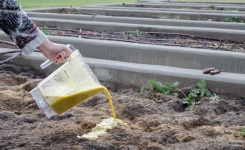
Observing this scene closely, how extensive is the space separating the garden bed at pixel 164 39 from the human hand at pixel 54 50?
13.0 ft

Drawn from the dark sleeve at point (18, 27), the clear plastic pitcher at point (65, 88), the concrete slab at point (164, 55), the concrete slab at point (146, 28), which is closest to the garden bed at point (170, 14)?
the concrete slab at point (146, 28)

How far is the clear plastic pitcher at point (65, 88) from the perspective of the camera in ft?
11.7

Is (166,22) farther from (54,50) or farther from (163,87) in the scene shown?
(54,50)

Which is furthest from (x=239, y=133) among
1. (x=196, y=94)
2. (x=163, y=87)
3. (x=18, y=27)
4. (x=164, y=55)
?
(x=164, y=55)

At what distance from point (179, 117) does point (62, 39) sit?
3.17 metres

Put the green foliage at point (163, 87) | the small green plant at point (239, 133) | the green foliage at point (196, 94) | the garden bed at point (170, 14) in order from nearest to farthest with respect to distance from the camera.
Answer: the small green plant at point (239, 133), the green foliage at point (196, 94), the green foliage at point (163, 87), the garden bed at point (170, 14)

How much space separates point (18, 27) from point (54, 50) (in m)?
0.36

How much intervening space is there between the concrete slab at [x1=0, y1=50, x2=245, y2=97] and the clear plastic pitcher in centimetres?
183

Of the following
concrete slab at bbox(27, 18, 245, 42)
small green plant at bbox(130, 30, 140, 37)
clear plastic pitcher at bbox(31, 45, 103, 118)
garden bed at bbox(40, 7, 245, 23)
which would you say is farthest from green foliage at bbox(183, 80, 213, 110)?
garden bed at bbox(40, 7, 245, 23)

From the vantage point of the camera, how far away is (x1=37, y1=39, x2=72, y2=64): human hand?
3.23 metres

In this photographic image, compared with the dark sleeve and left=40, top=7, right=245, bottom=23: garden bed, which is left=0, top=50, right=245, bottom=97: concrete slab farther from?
left=40, top=7, right=245, bottom=23: garden bed

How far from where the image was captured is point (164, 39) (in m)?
7.93

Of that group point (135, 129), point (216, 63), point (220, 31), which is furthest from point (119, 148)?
point (220, 31)

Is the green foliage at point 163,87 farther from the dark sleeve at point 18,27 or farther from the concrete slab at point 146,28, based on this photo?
Result: the concrete slab at point 146,28
